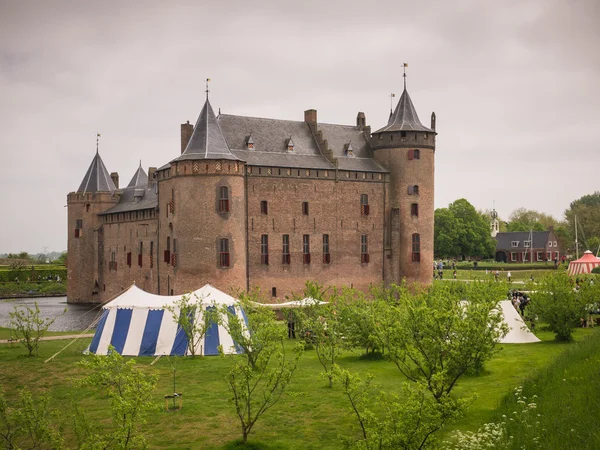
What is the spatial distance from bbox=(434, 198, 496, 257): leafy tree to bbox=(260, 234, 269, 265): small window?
1778 inches

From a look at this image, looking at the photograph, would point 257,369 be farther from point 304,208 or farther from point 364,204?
point 364,204

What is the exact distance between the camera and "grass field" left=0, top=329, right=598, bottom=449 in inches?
570

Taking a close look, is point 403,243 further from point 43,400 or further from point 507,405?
point 43,400

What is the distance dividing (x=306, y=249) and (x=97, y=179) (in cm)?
1790

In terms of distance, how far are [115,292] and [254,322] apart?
30.0m

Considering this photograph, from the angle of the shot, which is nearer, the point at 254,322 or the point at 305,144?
the point at 254,322

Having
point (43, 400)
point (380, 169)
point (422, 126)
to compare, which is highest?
point (422, 126)

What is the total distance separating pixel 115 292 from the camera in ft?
153

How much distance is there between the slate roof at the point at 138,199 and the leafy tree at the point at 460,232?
134 ft

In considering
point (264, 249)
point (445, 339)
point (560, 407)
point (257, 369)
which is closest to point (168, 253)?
point (264, 249)

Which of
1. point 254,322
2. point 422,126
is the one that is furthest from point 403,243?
point 254,322

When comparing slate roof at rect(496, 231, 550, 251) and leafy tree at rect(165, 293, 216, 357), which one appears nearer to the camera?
leafy tree at rect(165, 293, 216, 357)

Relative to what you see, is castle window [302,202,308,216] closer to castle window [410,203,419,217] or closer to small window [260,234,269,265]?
small window [260,234,269,265]

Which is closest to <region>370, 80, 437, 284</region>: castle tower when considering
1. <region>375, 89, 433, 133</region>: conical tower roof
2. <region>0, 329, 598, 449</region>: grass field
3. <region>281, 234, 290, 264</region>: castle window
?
<region>375, 89, 433, 133</region>: conical tower roof
